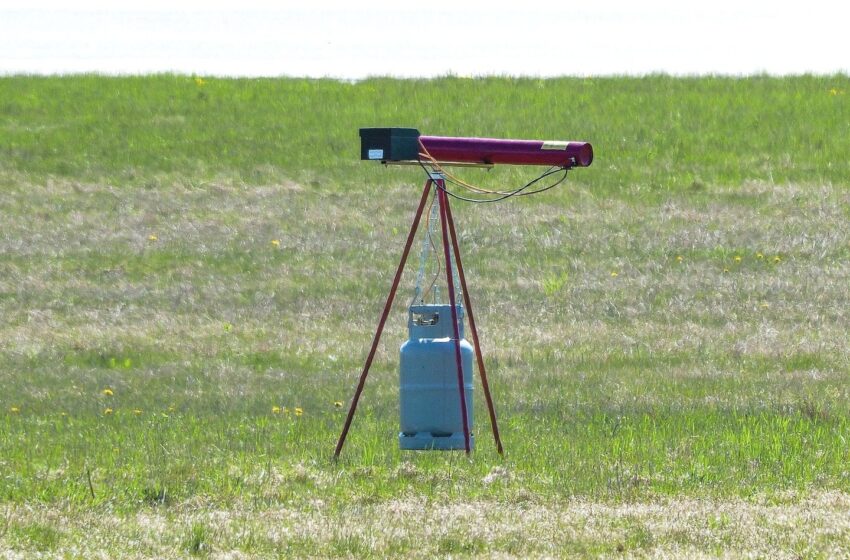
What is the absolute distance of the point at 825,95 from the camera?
3519 cm

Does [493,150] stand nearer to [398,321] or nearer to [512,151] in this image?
[512,151]

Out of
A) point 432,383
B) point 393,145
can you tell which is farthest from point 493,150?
point 432,383

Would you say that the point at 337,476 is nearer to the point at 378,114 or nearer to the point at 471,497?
the point at 471,497

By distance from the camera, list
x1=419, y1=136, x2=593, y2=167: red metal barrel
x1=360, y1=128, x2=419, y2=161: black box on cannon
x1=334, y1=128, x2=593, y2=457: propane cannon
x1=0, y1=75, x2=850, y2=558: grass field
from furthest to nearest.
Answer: x1=419, y1=136, x2=593, y2=167: red metal barrel < x1=334, y1=128, x2=593, y2=457: propane cannon < x1=360, y1=128, x2=419, y2=161: black box on cannon < x1=0, y1=75, x2=850, y2=558: grass field

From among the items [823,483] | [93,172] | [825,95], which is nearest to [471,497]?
[823,483]

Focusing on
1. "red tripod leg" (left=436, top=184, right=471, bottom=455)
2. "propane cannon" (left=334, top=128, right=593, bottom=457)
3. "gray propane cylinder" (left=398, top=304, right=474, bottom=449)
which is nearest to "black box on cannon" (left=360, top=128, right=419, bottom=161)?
"propane cannon" (left=334, top=128, right=593, bottom=457)

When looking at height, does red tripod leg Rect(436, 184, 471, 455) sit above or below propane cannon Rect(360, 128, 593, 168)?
below

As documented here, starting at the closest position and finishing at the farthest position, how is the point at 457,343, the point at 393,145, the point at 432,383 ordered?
the point at 393,145
the point at 457,343
the point at 432,383

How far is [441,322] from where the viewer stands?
10.3m

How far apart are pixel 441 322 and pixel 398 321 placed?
8705 millimetres

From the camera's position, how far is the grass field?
8.30m

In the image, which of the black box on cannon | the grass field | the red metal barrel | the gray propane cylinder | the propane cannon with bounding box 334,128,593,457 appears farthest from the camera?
the gray propane cylinder

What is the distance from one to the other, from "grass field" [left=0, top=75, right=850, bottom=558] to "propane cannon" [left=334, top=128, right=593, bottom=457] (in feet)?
0.90

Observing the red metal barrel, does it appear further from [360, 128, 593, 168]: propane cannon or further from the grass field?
the grass field
